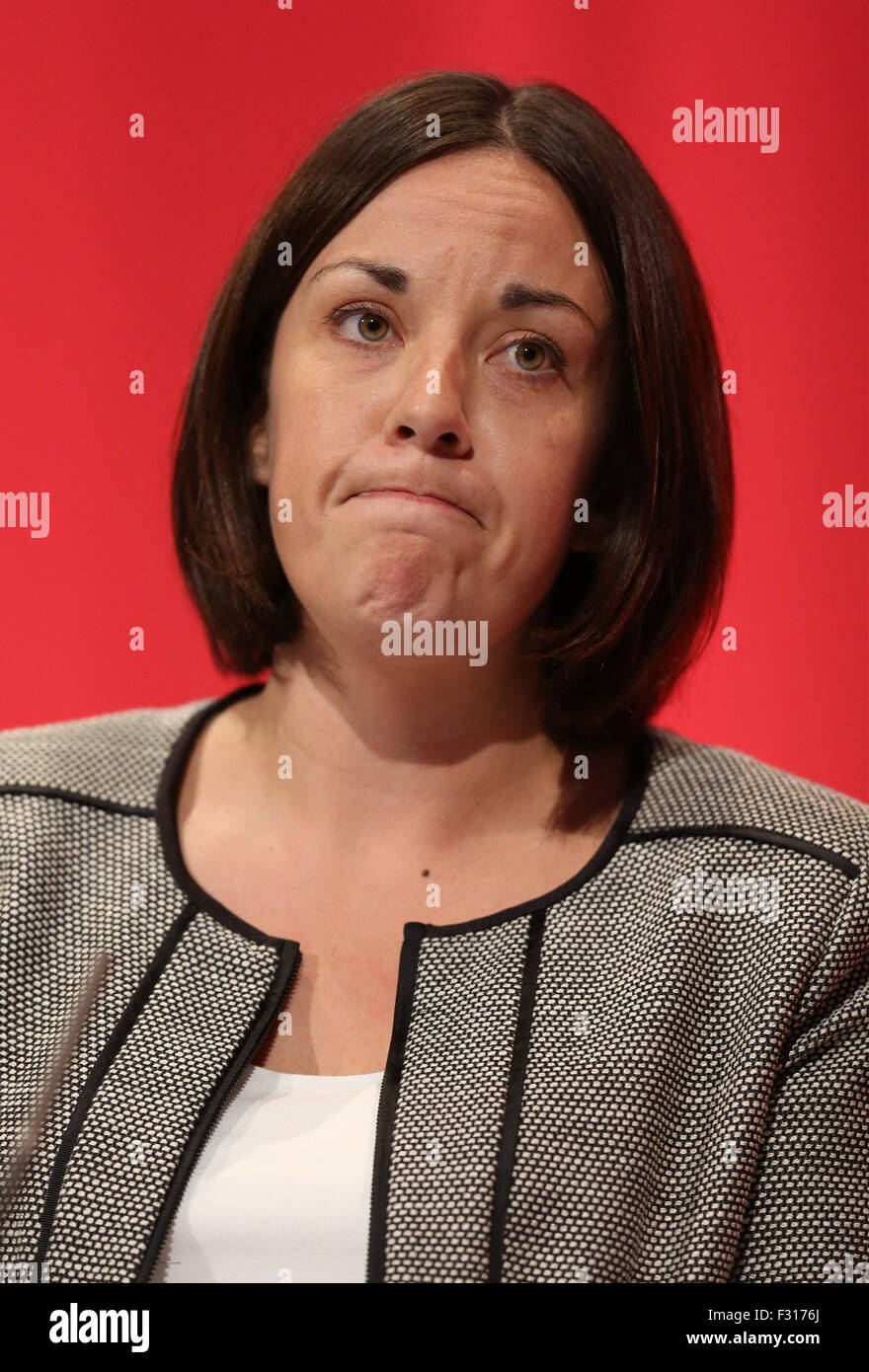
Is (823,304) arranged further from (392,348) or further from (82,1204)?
(82,1204)

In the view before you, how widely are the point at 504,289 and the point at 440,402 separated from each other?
141 millimetres

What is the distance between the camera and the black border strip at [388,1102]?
1118 millimetres

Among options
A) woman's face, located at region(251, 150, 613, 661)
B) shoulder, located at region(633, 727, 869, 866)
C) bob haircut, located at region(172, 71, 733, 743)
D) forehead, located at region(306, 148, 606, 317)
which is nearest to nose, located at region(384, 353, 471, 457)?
woman's face, located at region(251, 150, 613, 661)

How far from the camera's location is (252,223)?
180cm

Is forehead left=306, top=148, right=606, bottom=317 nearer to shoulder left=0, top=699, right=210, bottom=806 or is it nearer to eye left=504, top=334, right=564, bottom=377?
eye left=504, top=334, right=564, bottom=377

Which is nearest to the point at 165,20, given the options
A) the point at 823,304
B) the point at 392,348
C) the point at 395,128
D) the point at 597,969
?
the point at 395,128

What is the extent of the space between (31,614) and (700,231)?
105 centimetres

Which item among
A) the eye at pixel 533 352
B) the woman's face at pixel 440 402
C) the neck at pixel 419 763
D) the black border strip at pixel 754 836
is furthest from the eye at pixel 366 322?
the black border strip at pixel 754 836

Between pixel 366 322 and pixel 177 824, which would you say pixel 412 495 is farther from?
pixel 177 824

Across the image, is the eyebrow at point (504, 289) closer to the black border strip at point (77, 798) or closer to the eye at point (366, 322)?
the eye at point (366, 322)

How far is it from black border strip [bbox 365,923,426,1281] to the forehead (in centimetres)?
62

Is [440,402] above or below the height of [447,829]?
above

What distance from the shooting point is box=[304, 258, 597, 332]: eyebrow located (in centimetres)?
131

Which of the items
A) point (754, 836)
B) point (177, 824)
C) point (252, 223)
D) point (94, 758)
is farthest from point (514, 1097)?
point (252, 223)
